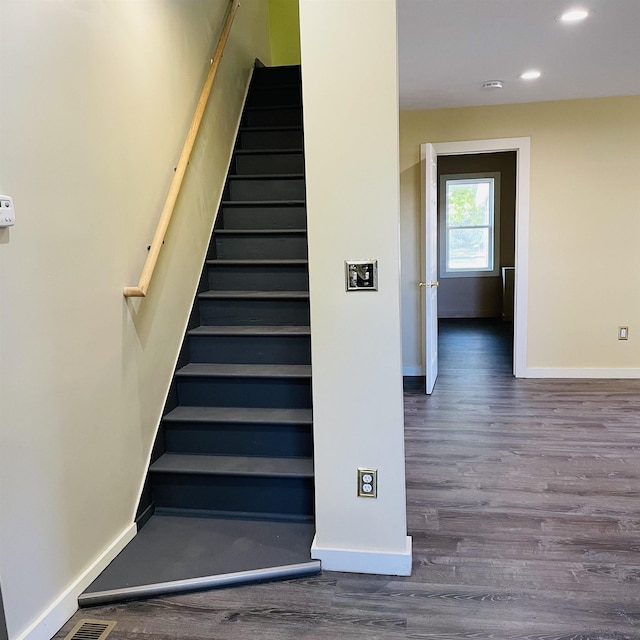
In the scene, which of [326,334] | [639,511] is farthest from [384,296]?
[639,511]

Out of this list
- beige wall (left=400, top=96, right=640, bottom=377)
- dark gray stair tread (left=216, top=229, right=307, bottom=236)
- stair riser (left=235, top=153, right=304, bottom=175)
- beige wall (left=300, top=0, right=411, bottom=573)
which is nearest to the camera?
beige wall (left=300, top=0, right=411, bottom=573)

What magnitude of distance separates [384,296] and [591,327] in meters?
3.55

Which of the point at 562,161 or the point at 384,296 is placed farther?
the point at 562,161

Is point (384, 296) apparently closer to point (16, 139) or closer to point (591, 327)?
point (16, 139)

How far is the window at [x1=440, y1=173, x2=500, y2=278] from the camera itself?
27.0ft

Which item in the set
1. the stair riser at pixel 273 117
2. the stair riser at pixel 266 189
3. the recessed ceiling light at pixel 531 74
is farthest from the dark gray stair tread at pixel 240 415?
the recessed ceiling light at pixel 531 74

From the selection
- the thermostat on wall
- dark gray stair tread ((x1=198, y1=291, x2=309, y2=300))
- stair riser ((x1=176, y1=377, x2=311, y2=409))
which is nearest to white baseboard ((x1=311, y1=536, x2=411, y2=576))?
stair riser ((x1=176, y1=377, x2=311, y2=409))

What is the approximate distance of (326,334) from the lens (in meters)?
1.94

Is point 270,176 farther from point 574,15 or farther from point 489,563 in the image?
point 489,563

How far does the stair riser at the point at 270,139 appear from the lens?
3.91 meters

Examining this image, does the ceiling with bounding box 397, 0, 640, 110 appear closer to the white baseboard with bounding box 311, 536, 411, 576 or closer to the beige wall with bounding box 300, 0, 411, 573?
the beige wall with bounding box 300, 0, 411, 573

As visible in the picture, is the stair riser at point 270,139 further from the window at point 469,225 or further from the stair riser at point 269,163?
the window at point 469,225

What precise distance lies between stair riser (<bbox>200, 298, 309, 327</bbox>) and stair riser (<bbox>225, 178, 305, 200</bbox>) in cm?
91

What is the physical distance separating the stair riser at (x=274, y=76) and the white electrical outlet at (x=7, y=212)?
3235 mm
